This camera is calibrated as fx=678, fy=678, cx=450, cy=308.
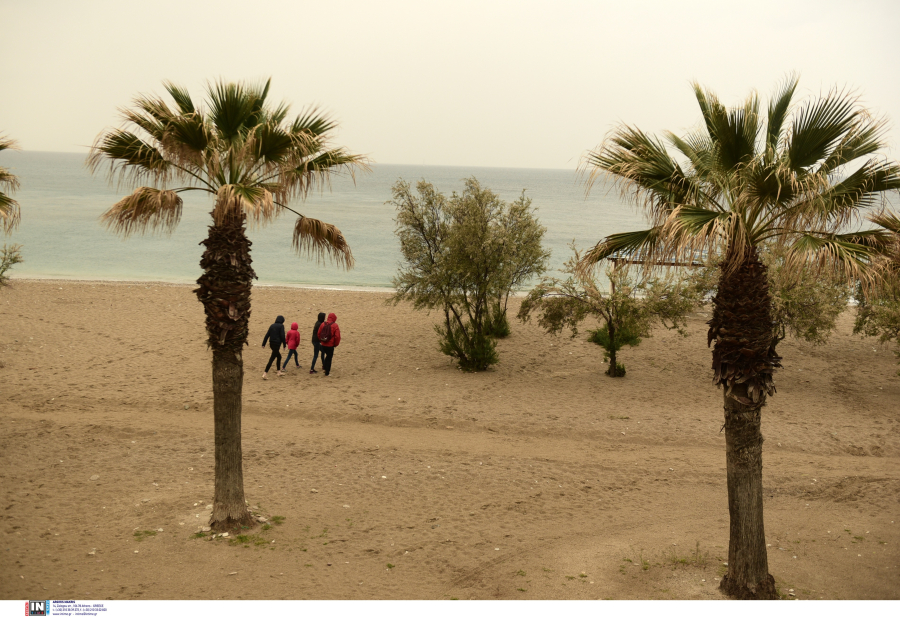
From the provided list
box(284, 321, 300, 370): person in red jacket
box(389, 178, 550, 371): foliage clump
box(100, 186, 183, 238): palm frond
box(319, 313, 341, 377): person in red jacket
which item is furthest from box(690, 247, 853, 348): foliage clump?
box(100, 186, 183, 238): palm frond

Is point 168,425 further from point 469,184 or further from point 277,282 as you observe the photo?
point 277,282

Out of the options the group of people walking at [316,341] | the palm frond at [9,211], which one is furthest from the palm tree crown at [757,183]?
the group of people walking at [316,341]

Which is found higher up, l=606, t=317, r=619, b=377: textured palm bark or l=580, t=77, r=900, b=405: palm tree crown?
l=580, t=77, r=900, b=405: palm tree crown

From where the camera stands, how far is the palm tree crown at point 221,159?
691cm

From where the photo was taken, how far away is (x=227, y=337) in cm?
727

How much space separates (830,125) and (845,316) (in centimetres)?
2306

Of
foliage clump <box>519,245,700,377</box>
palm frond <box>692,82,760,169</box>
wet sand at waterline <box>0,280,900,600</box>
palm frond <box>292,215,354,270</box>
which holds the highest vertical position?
palm frond <box>692,82,760,169</box>

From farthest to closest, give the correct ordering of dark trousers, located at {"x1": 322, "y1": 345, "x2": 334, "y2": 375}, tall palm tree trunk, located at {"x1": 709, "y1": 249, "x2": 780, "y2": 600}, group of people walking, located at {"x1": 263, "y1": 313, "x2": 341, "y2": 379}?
dark trousers, located at {"x1": 322, "y1": 345, "x2": 334, "y2": 375}, group of people walking, located at {"x1": 263, "y1": 313, "x2": 341, "y2": 379}, tall palm tree trunk, located at {"x1": 709, "y1": 249, "x2": 780, "y2": 600}

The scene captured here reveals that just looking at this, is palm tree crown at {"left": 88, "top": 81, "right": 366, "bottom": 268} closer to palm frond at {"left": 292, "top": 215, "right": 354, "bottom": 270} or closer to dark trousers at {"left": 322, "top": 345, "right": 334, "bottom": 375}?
palm frond at {"left": 292, "top": 215, "right": 354, "bottom": 270}

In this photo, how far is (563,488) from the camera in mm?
9492

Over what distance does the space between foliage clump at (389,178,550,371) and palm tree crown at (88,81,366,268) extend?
754cm

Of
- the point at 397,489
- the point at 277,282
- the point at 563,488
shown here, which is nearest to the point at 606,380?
the point at 563,488

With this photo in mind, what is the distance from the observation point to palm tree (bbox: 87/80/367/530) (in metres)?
6.97

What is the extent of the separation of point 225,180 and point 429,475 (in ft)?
16.3
